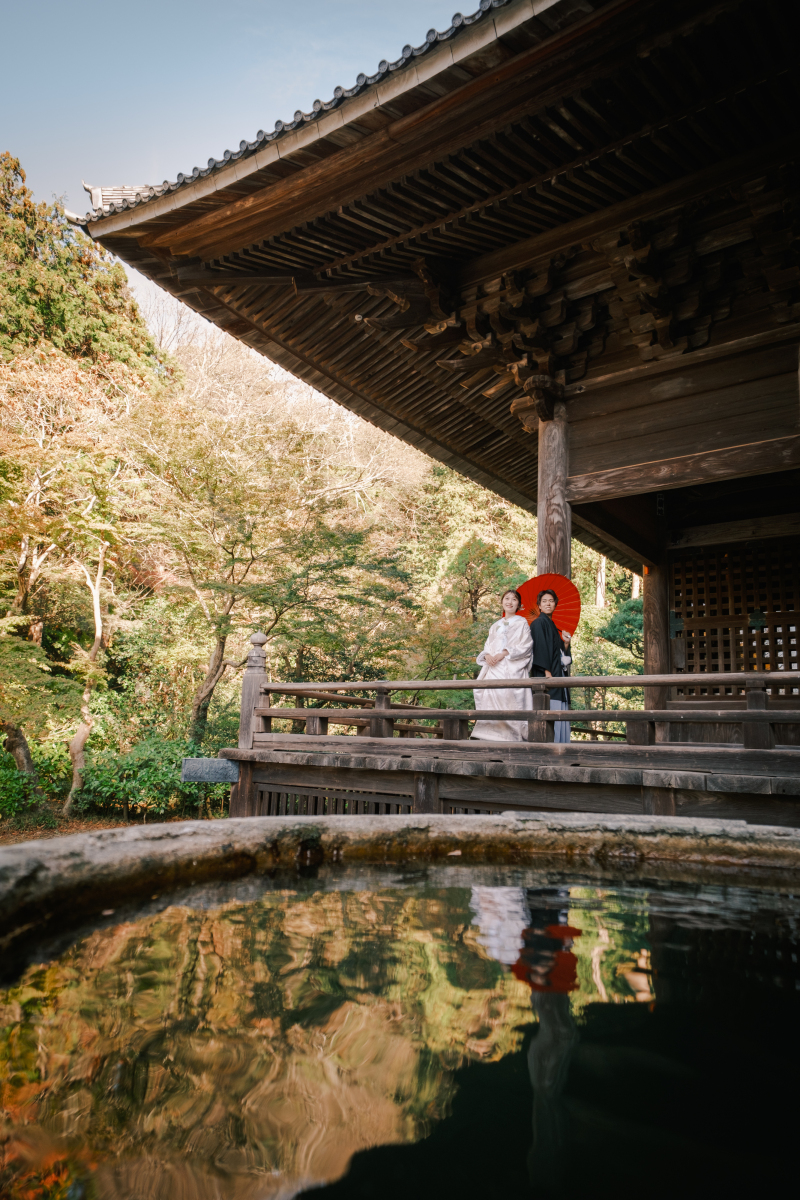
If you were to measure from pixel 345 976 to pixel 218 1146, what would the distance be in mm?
593

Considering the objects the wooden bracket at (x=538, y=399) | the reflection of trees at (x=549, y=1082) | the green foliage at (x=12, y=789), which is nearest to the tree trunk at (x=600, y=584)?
the green foliage at (x=12, y=789)

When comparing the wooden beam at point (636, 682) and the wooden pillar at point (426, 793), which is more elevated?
the wooden beam at point (636, 682)

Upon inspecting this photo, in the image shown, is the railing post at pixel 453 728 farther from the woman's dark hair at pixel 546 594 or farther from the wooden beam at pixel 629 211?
the wooden beam at pixel 629 211

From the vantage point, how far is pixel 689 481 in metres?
4.91

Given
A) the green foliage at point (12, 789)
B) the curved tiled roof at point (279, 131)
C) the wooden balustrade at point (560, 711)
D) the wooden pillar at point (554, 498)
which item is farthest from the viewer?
the green foliage at point (12, 789)

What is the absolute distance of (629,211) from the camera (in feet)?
15.0

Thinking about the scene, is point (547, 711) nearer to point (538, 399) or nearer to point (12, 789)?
point (538, 399)

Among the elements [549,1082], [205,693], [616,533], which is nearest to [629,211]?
[616,533]

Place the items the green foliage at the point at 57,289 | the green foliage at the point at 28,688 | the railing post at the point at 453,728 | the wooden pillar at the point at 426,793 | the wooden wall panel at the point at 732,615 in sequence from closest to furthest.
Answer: the wooden pillar at the point at 426,793 < the railing post at the point at 453,728 < the wooden wall panel at the point at 732,615 < the green foliage at the point at 28,688 < the green foliage at the point at 57,289

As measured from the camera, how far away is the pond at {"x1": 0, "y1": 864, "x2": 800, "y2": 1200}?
2.99ft

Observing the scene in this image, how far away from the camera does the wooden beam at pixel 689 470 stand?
179 inches

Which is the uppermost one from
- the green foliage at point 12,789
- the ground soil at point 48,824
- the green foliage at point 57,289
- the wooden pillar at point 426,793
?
the green foliage at point 57,289

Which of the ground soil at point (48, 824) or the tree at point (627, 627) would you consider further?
the tree at point (627, 627)

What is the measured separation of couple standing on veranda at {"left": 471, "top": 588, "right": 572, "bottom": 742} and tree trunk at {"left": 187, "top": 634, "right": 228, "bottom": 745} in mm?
6763
